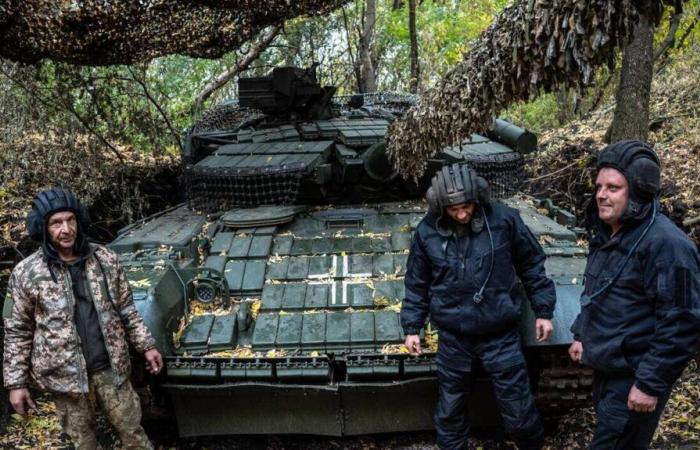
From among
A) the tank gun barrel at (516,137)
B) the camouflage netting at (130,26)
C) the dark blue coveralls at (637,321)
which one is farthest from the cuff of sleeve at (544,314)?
the camouflage netting at (130,26)

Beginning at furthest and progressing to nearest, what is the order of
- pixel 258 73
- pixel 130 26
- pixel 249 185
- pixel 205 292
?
pixel 258 73
pixel 130 26
pixel 249 185
pixel 205 292

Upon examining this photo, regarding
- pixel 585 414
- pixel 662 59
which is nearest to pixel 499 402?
pixel 585 414

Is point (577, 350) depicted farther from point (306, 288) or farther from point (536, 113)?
point (536, 113)

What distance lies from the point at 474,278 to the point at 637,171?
978 millimetres

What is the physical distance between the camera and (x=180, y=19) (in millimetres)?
6441

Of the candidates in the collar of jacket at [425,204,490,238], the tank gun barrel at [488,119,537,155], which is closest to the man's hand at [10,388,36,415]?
the collar of jacket at [425,204,490,238]

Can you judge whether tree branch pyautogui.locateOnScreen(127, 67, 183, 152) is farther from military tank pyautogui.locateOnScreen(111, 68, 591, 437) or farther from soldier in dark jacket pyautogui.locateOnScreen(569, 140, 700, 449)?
soldier in dark jacket pyautogui.locateOnScreen(569, 140, 700, 449)

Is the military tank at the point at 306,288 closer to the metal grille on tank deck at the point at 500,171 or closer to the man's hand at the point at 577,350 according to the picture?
the metal grille on tank deck at the point at 500,171

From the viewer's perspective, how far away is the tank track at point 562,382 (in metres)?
3.65

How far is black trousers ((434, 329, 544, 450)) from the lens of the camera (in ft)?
11.0

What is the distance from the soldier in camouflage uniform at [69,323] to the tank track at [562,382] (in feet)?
7.71

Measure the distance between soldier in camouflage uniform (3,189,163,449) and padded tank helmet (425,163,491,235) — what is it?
1.76 meters

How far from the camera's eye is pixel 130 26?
6.03 m

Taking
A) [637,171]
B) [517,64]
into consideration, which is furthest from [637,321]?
[517,64]
